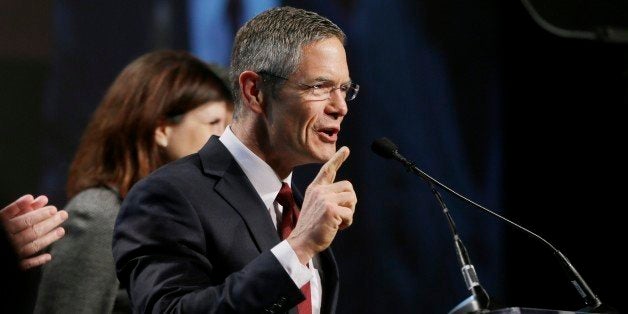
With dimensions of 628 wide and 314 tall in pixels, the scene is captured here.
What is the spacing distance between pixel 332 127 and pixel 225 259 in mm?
437

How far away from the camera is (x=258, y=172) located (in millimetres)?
2271

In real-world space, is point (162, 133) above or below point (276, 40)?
below

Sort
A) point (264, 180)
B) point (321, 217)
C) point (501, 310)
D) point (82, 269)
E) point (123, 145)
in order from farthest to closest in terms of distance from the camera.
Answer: point (123, 145) < point (82, 269) < point (264, 180) < point (321, 217) < point (501, 310)

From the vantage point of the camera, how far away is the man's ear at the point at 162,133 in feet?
9.98

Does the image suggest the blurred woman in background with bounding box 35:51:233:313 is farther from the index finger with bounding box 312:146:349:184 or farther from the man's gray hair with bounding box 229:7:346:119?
the index finger with bounding box 312:146:349:184

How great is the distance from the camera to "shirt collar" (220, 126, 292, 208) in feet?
7.41

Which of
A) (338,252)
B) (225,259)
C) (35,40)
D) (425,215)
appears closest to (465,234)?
(425,215)

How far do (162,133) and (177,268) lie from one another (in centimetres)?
114

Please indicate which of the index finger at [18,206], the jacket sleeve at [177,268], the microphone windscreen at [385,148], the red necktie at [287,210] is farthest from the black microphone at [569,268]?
the index finger at [18,206]

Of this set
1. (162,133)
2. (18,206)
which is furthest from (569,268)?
(162,133)

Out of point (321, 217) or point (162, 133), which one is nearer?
point (321, 217)

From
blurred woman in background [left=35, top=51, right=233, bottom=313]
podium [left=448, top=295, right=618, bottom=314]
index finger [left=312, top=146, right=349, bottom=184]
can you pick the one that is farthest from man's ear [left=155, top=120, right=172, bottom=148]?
podium [left=448, top=295, right=618, bottom=314]

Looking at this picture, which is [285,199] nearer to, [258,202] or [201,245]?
[258,202]

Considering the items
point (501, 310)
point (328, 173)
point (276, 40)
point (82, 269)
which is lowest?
point (82, 269)
